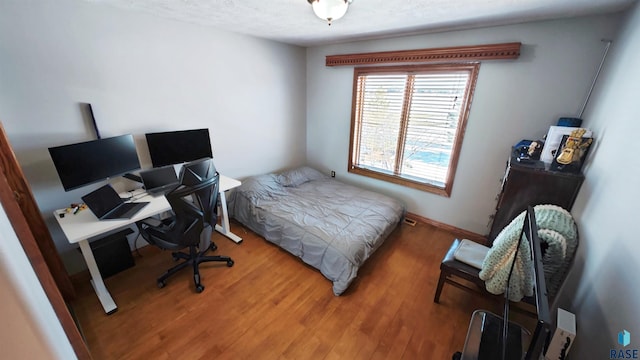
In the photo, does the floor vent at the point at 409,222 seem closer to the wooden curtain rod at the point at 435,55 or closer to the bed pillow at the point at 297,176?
the bed pillow at the point at 297,176

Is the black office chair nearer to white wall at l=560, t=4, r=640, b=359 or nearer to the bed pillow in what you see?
the bed pillow

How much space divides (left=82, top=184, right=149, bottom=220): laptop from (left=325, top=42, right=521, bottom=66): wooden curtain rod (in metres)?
2.87

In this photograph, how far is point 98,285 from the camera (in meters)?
1.88

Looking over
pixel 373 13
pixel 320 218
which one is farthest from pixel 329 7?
pixel 320 218

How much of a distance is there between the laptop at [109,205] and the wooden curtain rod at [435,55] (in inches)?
113

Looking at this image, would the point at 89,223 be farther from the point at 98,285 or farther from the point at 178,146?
the point at 178,146

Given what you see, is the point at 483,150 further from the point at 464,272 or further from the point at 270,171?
the point at 270,171

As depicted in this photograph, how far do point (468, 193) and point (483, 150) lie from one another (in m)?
0.53

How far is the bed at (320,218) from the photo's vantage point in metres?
2.12

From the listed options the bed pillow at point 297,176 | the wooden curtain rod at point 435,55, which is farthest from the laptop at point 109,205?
the wooden curtain rod at point 435,55

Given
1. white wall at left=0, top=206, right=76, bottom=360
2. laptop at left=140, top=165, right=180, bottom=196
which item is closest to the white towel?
white wall at left=0, top=206, right=76, bottom=360

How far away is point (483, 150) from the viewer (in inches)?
102

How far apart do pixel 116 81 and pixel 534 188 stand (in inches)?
140

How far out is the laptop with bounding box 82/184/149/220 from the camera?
5.89ft
